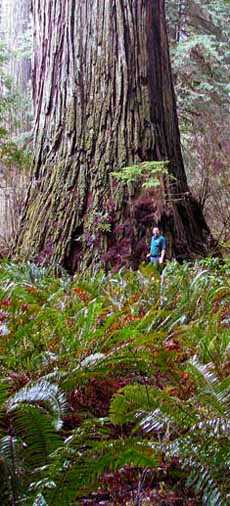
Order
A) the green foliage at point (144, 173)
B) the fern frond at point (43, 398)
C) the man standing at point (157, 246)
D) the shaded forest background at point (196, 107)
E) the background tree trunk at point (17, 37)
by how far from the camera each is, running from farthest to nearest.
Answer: the background tree trunk at point (17, 37) → the shaded forest background at point (196, 107) → the man standing at point (157, 246) → the green foliage at point (144, 173) → the fern frond at point (43, 398)

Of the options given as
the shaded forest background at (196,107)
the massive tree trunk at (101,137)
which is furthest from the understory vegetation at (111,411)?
the shaded forest background at (196,107)

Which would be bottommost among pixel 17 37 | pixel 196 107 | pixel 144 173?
pixel 144 173

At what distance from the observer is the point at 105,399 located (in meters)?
1.49

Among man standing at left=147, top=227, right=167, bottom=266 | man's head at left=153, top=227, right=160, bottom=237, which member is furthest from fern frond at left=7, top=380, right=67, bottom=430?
man's head at left=153, top=227, right=160, bottom=237

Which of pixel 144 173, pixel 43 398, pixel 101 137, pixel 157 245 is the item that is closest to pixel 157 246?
pixel 157 245

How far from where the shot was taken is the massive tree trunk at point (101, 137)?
18.0 feet

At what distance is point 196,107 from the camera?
10.8 meters

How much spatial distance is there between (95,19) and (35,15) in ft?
2.84

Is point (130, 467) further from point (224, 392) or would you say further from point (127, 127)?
point (127, 127)

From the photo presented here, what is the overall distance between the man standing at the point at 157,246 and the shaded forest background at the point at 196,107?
9.20 ft

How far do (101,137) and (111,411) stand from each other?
4.70m

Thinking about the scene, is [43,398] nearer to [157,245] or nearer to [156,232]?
[157,245]

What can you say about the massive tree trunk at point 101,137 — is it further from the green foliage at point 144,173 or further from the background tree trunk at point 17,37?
the background tree trunk at point 17,37

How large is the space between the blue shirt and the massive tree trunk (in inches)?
4.3
